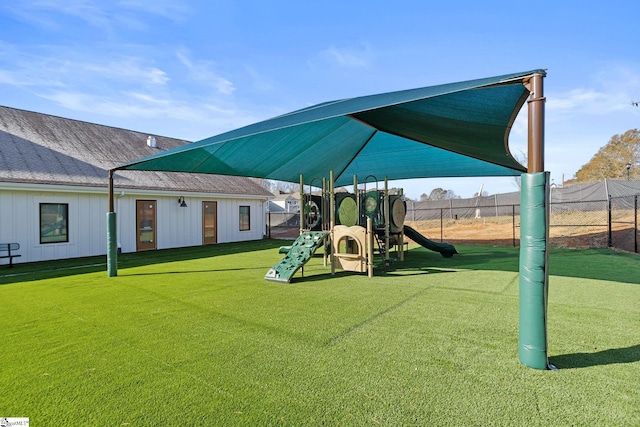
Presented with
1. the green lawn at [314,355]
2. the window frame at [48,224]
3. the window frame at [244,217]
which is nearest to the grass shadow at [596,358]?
the green lawn at [314,355]

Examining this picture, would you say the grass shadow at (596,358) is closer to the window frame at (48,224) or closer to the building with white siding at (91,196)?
the building with white siding at (91,196)

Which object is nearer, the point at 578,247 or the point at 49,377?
the point at 49,377

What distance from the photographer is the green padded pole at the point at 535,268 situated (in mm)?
2814

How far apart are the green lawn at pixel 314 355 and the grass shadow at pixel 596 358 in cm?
2

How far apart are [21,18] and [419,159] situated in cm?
1019

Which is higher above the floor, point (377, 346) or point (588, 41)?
point (588, 41)

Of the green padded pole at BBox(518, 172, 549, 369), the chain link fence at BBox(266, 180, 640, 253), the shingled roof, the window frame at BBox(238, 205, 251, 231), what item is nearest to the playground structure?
the green padded pole at BBox(518, 172, 549, 369)

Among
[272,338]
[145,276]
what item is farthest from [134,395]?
[145,276]

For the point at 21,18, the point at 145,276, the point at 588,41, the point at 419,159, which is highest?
the point at 21,18

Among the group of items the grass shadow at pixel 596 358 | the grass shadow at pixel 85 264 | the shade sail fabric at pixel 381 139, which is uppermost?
the shade sail fabric at pixel 381 139

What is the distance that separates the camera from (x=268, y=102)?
12.5 m

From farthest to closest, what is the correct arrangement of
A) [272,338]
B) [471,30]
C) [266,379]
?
[471,30], [272,338], [266,379]

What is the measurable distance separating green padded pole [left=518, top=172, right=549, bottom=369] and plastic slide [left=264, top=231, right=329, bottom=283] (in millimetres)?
4403

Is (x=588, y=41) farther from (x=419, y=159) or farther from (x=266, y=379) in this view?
(x=266, y=379)
